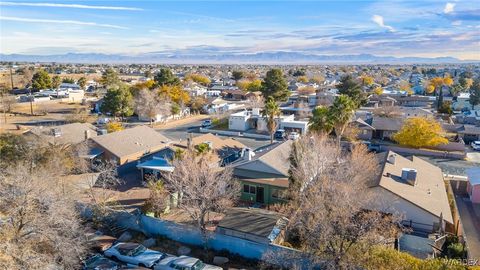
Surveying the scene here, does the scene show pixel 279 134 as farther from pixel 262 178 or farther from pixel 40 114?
pixel 40 114

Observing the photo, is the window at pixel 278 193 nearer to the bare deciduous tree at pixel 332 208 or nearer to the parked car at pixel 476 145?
the bare deciduous tree at pixel 332 208

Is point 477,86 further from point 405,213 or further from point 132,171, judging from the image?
point 132,171

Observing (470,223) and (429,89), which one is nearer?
(470,223)

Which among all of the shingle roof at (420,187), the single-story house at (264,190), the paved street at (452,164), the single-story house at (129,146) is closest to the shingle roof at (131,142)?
the single-story house at (129,146)

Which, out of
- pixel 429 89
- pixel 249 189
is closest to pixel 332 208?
pixel 249 189

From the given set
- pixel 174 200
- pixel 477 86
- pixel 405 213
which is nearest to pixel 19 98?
pixel 174 200

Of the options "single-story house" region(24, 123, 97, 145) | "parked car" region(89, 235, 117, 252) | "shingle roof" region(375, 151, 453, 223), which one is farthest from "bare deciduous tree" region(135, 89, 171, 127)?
"shingle roof" region(375, 151, 453, 223)
